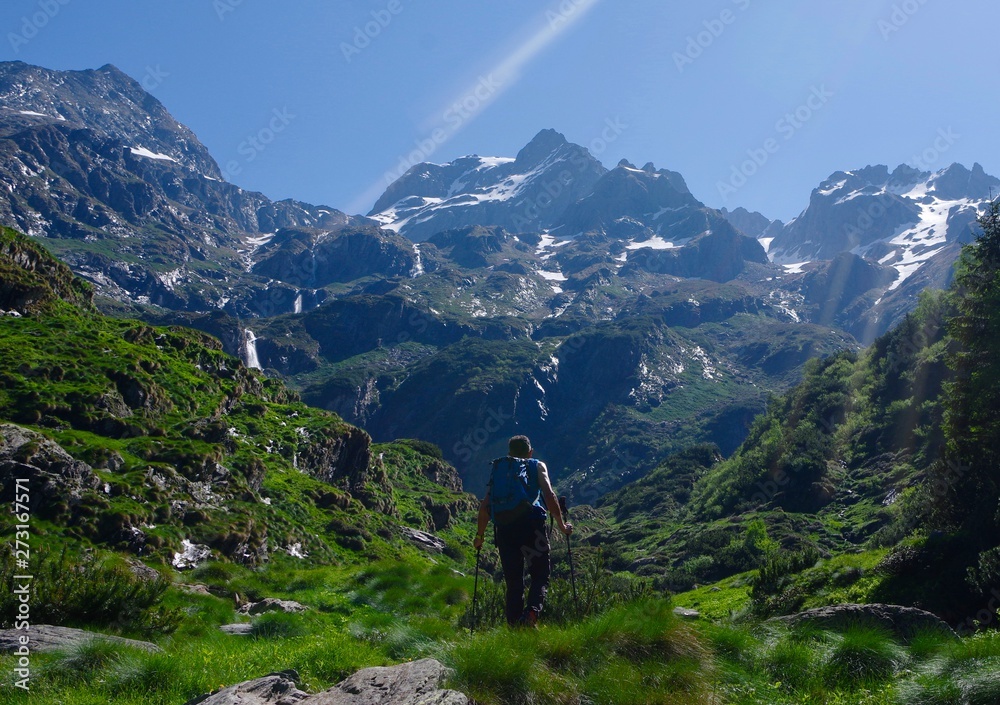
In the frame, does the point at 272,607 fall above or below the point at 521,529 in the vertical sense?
below

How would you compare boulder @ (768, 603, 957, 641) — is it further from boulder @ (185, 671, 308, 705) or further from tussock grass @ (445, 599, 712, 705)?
boulder @ (185, 671, 308, 705)

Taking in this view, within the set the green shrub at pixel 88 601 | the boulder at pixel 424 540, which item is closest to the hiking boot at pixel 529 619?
the green shrub at pixel 88 601

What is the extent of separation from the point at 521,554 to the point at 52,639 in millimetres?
6641

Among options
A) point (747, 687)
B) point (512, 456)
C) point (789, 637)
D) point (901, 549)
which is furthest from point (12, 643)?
point (901, 549)

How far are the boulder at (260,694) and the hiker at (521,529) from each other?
134 inches

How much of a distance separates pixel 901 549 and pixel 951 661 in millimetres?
12705

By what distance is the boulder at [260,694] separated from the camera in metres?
6.91

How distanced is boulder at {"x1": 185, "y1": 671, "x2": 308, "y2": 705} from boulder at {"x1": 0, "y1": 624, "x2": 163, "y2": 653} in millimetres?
2174

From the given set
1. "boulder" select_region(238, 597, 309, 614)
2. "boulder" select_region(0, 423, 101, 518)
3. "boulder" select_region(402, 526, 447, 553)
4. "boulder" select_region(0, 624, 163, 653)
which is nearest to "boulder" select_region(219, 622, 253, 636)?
"boulder" select_region(238, 597, 309, 614)

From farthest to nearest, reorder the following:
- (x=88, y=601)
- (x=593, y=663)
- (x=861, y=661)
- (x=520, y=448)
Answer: (x=520, y=448)
(x=88, y=601)
(x=861, y=661)
(x=593, y=663)

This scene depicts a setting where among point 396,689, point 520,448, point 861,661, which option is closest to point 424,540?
point 520,448

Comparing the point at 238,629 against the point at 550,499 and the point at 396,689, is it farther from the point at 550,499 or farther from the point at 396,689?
the point at 396,689

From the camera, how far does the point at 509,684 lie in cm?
688

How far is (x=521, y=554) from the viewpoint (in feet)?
33.7
